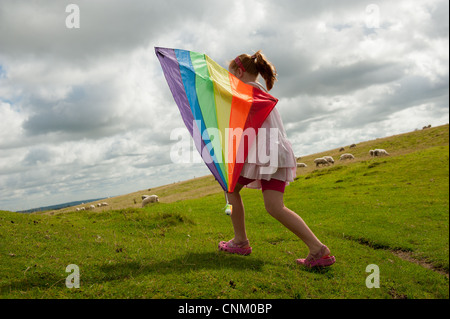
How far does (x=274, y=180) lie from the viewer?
5.56 metres

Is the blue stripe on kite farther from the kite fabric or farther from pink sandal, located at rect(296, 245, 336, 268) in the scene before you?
pink sandal, located at rect(296, 245, 336, 268)

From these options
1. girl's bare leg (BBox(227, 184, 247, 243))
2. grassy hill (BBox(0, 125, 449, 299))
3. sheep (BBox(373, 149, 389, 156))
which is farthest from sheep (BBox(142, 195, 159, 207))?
sheep (BBox(373, 149, 389, 156))

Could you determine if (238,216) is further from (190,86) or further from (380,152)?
(380,152)

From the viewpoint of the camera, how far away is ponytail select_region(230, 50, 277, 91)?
6.20m

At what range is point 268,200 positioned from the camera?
5.50 metres

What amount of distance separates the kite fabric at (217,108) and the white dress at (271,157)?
16cm

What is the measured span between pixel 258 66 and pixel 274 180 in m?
2.28

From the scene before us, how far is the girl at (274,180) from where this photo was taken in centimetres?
546

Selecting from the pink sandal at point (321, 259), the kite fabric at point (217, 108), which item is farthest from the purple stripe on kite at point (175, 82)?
the pink sandal at point (321, 259)

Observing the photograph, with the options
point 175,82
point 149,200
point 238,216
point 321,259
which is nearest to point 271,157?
point 238,216

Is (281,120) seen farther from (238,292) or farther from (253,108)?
(238,292)

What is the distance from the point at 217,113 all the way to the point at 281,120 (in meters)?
1.28
